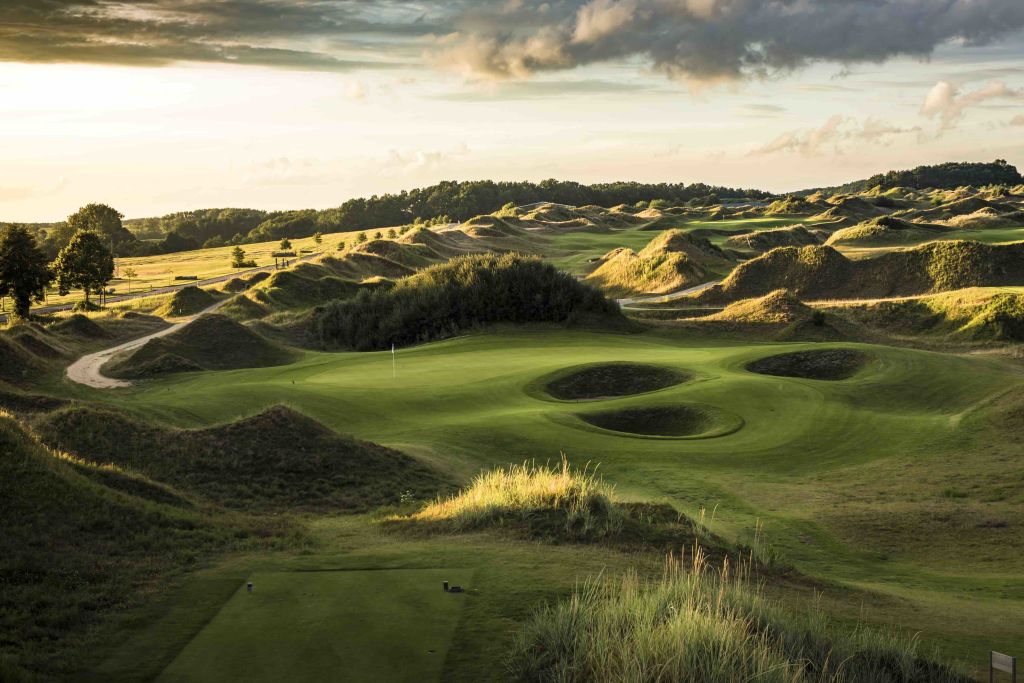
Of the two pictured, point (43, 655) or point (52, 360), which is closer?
point (43, 655)

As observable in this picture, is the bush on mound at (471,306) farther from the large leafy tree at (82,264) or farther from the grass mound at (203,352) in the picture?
the large leafy tree at (82,264)

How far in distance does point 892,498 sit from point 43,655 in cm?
1586

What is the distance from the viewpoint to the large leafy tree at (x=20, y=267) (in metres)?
54.1

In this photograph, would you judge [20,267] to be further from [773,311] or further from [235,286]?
[773,311]

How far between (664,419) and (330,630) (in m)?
18.6

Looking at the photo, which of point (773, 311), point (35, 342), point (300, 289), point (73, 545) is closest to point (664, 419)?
point (73, 545)

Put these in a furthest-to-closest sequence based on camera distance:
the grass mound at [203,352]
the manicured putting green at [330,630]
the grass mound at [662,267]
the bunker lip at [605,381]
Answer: the grass mound at [662,267], the grass mound at [203,352], the bunker lip at [605,381], the manicured putting green at [330,630]

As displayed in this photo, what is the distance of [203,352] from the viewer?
41719mm

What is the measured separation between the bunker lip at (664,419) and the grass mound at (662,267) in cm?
4352

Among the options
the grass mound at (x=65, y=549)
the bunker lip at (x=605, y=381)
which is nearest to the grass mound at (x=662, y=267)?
the bunker lip at (x=605, y=381)

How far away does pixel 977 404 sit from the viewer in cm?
2584

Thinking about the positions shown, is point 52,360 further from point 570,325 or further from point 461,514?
point 461,514

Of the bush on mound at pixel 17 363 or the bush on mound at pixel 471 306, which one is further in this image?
the bush on mound at pixel 471 306

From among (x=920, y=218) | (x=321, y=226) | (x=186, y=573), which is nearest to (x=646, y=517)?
(x=186, y=573)
